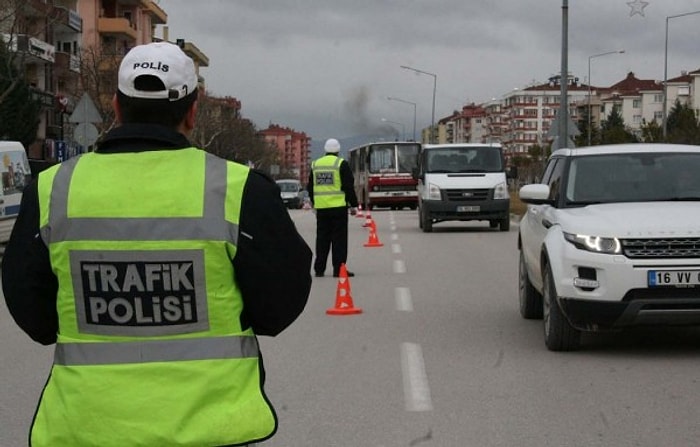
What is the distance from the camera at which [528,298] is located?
1183 centimetres

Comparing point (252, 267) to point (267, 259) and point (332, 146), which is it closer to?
point (267, 259)

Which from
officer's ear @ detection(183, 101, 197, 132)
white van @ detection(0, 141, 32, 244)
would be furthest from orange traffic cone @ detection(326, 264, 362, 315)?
white van @ detection(0, 141, 32, 244)

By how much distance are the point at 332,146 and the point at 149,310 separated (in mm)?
13842

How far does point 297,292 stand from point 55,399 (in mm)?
656

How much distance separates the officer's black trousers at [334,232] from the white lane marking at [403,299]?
48.0 inches

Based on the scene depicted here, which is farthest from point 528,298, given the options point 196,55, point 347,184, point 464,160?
point 196,55

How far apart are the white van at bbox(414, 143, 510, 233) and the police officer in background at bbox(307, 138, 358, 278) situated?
474 inches

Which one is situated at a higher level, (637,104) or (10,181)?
(637,104)

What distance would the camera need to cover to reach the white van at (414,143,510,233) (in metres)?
28.3

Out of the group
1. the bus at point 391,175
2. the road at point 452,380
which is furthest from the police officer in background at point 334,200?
the bus at point 391,175

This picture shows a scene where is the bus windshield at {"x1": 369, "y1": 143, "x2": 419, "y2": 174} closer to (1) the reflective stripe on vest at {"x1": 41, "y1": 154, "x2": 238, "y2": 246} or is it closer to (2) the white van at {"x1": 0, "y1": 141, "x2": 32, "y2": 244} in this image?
(2) the white van at {"x1": 0, "y1": 141, "x2": 32, "y2": 244}

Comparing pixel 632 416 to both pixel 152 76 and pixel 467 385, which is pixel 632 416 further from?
pixel 152 76

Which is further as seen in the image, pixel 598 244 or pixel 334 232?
pixel 334 232

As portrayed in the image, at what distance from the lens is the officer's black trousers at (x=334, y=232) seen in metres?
16.2
